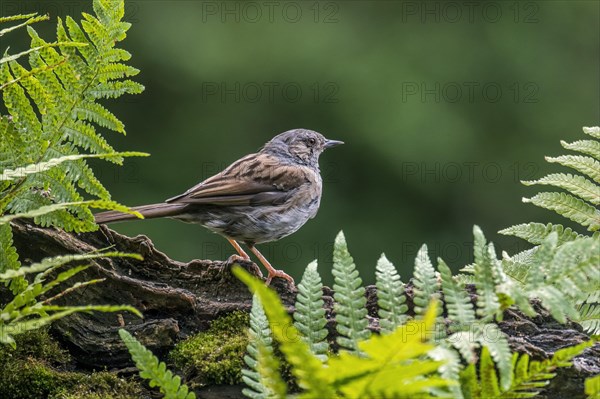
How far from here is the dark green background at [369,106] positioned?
1229 cm

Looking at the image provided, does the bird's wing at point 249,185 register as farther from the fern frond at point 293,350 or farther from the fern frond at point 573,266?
the fern frond at point 293,350

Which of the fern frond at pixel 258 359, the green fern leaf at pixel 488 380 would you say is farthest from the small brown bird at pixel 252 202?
the green fern leaf at pixel 488 380

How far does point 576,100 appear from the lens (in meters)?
13.9

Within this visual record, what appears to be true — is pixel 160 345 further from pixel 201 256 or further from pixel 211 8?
pixel 211 8

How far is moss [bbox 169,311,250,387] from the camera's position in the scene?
9.20 ft

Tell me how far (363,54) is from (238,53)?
1.99 m

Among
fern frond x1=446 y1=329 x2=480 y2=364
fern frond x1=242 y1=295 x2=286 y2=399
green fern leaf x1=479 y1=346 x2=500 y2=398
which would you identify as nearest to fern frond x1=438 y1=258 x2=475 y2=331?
fern frond x1=446 y1=329 x2=480 y2=364

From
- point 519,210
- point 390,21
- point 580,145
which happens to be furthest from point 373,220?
point 580,145

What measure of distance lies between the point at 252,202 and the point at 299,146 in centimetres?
117

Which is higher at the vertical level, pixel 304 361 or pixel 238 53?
pixel 238 53

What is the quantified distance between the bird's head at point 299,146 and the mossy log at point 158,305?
11.8 feet

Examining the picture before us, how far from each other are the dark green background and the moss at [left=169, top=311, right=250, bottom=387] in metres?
8.17

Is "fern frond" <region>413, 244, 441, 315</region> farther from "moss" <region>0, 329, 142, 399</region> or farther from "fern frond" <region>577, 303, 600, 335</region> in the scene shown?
"moss" <region>0, 329, 142, 399</region>

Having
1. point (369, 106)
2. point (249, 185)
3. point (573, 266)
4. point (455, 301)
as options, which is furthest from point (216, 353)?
point (369, 106)
